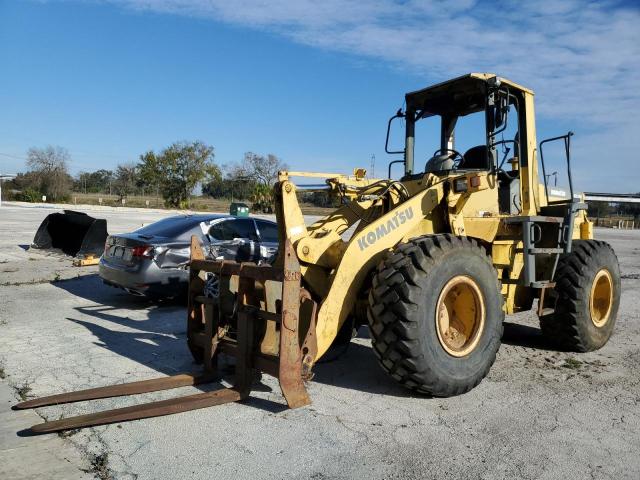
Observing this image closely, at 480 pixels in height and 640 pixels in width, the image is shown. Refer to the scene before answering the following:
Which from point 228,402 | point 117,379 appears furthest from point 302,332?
point 117,379

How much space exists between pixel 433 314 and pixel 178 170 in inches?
2279

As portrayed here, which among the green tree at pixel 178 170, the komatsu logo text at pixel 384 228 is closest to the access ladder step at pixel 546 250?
the komatsu logo text at pixel 384 228

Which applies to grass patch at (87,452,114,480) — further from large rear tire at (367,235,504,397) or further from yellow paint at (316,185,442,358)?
large rear tire at (367,235,504,397)

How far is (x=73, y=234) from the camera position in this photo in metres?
15.4

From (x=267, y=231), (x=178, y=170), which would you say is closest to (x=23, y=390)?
(x=267, y=231)

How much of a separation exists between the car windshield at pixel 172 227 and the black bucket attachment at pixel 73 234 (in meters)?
5.58

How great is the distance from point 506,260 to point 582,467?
2.91 meters

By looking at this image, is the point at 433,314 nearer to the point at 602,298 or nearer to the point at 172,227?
the point at 602,298

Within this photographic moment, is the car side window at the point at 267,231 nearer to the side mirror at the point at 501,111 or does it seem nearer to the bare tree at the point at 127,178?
the side mirror at the point at 501,111

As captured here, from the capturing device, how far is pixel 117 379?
196 inches

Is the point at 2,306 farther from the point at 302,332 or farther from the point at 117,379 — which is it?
the point at 302,332

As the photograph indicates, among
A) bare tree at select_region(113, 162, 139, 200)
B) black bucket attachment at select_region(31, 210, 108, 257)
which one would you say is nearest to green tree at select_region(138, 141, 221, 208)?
bare tree at select_region(113, 162, 139, 200)

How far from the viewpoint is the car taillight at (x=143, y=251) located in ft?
26.6

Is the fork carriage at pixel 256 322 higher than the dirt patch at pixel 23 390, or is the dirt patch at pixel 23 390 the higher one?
the fork carriage at pixel 256 322
